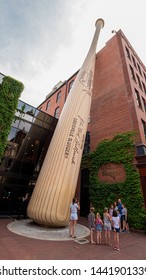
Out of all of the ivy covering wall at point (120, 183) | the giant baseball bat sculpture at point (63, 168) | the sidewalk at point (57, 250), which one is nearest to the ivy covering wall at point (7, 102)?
the giant baseball bat sculpture at point (63, 168)

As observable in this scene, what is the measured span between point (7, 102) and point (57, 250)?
10.5 m

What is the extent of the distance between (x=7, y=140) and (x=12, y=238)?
7680 millimetres

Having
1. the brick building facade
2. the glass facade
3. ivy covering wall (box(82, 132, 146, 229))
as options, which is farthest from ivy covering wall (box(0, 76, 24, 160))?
the brick building facade

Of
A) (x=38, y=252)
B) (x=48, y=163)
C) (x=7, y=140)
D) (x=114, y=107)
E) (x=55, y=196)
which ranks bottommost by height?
(x=38, y=252)

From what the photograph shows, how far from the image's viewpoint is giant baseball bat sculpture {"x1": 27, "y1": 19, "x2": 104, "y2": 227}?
835 cm

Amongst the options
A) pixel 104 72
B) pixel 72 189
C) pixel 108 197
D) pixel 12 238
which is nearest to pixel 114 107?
pixel 104 72

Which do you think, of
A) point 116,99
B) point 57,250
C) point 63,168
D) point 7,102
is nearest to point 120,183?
point 63,168

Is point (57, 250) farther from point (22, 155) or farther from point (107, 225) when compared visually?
point (22, 155)

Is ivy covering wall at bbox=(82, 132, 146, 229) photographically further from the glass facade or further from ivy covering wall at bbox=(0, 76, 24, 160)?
ivy covering wall at bbox=(0, 76, 24, 160)

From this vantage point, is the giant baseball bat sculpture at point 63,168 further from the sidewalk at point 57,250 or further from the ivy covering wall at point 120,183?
the ivy covering wall at point 120,183

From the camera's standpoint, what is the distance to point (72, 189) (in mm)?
9289

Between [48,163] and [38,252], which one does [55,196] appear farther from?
[38,252]

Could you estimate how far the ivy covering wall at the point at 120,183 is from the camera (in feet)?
34.1

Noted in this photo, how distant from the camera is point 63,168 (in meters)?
9.30
